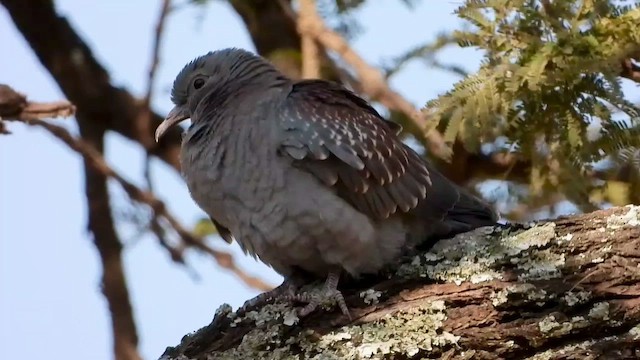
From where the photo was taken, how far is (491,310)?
2941 millimetres

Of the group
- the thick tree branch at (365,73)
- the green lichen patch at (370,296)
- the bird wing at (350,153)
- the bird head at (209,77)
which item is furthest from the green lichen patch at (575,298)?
the bird head at (209,77)

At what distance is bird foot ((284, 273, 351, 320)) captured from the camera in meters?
3.11

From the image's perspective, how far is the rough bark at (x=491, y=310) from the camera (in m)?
2.85

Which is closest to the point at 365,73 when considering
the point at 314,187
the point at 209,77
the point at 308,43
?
the point at 308,43

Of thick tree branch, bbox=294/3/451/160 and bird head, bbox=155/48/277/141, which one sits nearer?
bird head, bbox=155/48/277/141

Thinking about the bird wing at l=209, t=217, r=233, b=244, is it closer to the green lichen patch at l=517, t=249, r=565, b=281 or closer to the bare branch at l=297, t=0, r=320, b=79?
the bare branch at l=297, t=0, r=320, b=79

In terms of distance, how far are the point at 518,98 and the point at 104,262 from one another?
2639 mm

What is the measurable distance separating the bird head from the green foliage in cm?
69

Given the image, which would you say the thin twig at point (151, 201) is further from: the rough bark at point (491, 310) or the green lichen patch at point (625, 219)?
the green lichen patch at point (625, 219)

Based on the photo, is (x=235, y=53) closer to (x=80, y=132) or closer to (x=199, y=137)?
(x=199, y=137)

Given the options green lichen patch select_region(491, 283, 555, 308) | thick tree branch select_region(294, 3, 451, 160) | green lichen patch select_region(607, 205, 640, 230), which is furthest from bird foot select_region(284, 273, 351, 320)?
thick tree branch select_region(294, 3, 451, 160)

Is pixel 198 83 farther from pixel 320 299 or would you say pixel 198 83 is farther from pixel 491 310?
pixel 491 310

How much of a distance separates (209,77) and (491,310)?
1409mm

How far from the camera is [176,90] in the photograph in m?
3.85
